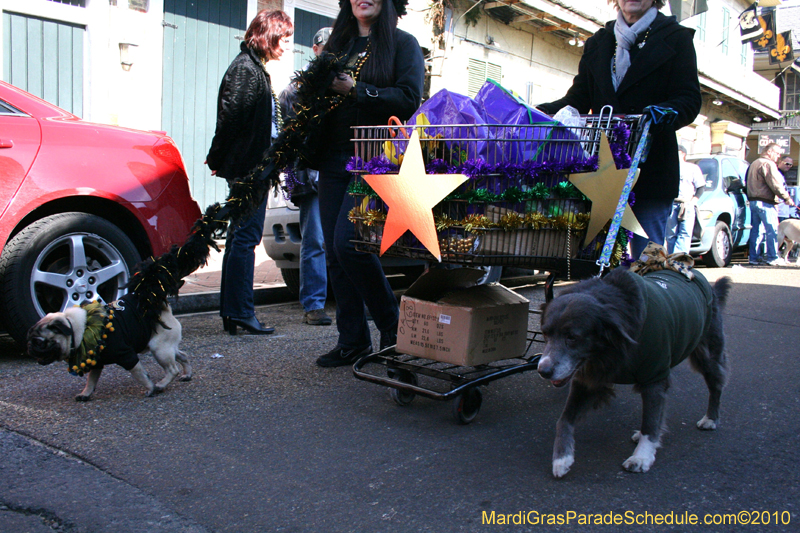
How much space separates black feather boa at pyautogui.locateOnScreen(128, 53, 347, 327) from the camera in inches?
132

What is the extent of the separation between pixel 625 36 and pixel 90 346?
121 inches

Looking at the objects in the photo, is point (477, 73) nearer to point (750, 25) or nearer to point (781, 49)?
point (750, 25)

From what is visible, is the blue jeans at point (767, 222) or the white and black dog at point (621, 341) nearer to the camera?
the white and black dog at point (621, 341)

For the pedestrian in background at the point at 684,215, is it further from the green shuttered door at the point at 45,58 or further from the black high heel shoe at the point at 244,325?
the green shuttered door at the point at 45,58

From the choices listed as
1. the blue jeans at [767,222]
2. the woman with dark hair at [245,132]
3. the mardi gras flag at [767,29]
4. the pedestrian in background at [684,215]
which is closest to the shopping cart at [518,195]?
the woman with dark hair at [245,132]

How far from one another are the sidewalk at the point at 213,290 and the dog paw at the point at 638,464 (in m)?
3.30

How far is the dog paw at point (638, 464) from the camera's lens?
261 cm

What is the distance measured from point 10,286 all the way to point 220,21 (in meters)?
7.71

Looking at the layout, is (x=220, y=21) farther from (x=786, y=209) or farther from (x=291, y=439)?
(x=786, y=209)

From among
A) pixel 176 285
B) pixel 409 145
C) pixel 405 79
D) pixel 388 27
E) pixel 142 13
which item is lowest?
pixel 176 285

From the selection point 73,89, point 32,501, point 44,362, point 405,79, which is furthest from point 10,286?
point 73,89

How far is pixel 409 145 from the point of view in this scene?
9.48ft

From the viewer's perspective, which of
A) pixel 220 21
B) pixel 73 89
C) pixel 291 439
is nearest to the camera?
pixel 291 439

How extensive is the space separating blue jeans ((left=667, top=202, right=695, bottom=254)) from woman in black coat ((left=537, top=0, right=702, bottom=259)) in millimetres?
6567
